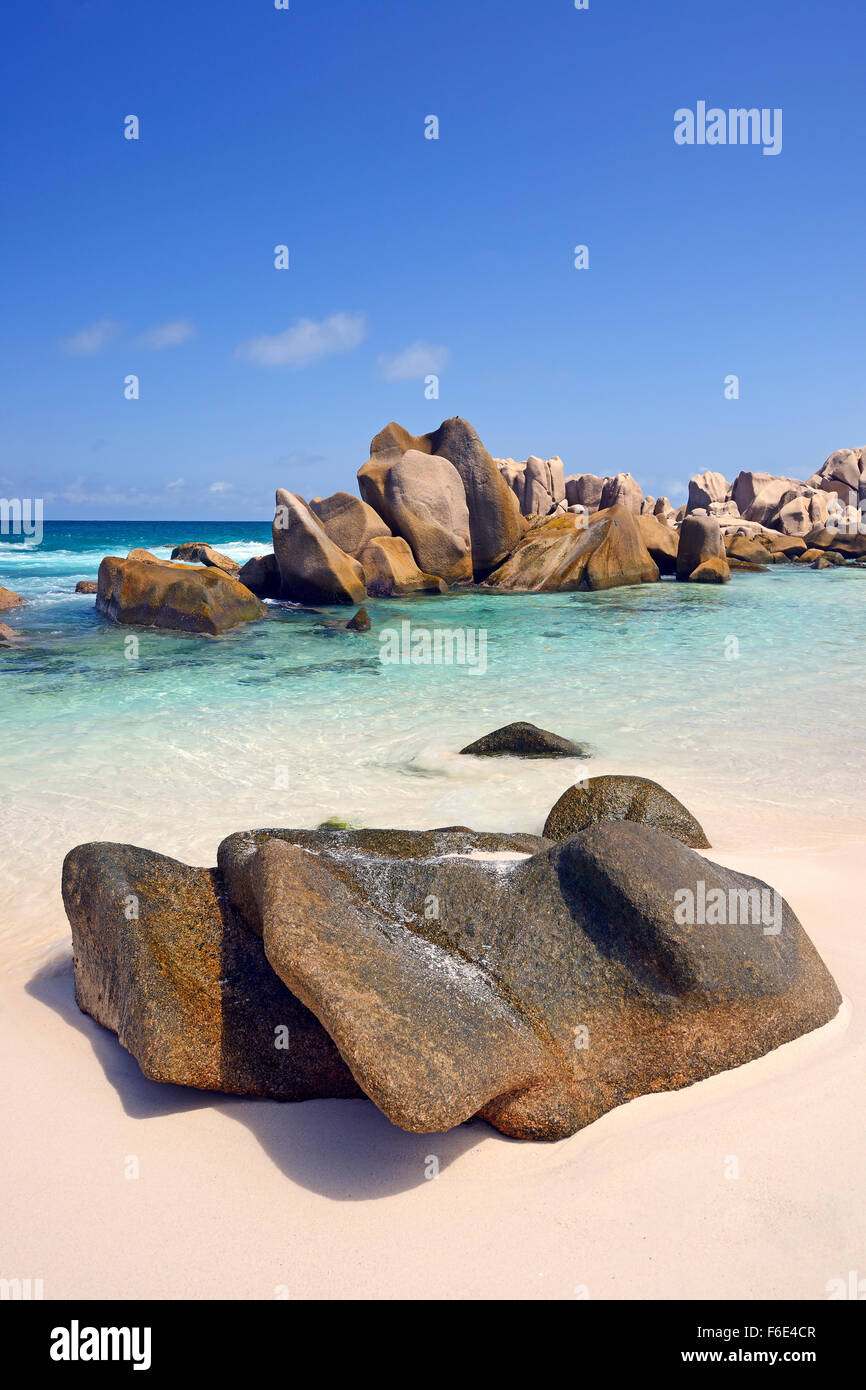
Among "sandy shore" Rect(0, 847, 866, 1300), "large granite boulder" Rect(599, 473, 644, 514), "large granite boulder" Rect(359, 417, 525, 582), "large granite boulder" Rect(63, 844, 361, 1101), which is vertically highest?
"large granite boulder" Rect(599, 473, 644, 514)

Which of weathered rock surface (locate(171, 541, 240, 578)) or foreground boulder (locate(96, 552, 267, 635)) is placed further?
weathered rock surface (locate(171, 541, 240, 578))

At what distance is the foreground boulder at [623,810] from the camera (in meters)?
5.13

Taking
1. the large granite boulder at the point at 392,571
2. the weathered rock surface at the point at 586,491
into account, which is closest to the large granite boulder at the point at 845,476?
the weathered rock surface at the point at 586,491

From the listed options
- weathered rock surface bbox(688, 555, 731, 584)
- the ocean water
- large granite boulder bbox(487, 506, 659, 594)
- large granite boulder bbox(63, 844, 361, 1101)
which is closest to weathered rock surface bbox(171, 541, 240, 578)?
large granite boulder bbox(487, 506, 659, 594)

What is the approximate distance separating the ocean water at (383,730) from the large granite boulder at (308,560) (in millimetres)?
2852

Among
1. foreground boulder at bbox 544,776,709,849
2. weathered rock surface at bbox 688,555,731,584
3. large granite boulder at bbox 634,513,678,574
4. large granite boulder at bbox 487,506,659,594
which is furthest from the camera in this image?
large granite boulder at bbox 634,513,678,574

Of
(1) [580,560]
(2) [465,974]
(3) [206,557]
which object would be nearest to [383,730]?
(2) [465,974]

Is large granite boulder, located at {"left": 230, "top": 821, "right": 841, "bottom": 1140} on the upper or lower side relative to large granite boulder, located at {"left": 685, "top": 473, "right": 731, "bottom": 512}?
lower

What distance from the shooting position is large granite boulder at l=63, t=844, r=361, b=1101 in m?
2.62

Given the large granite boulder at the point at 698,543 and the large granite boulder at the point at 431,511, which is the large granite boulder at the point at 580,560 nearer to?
the large granite boulder at the point at 431,511

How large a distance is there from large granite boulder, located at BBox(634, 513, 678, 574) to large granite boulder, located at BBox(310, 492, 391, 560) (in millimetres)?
10147

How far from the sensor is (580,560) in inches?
957

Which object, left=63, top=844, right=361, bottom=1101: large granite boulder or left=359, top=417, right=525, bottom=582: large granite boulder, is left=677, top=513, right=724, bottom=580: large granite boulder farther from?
left=63, top=844, right=361, bottom=1101: large granite boulder

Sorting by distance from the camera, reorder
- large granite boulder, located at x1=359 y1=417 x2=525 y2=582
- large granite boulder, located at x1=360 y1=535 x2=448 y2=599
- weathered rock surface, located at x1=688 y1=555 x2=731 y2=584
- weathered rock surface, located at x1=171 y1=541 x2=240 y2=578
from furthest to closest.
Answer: weathered rock surface, located at x1=171 y1=541 x2=240 y2=578 → weathered rock surface, located at x1=688 y1=555 x2=731 y2=584 → large granite boulder, located at x1=359 y1=417 x2=525 y2=582 → large granite boulder, located at x1=360 y1=535 x2=448 y2=599
